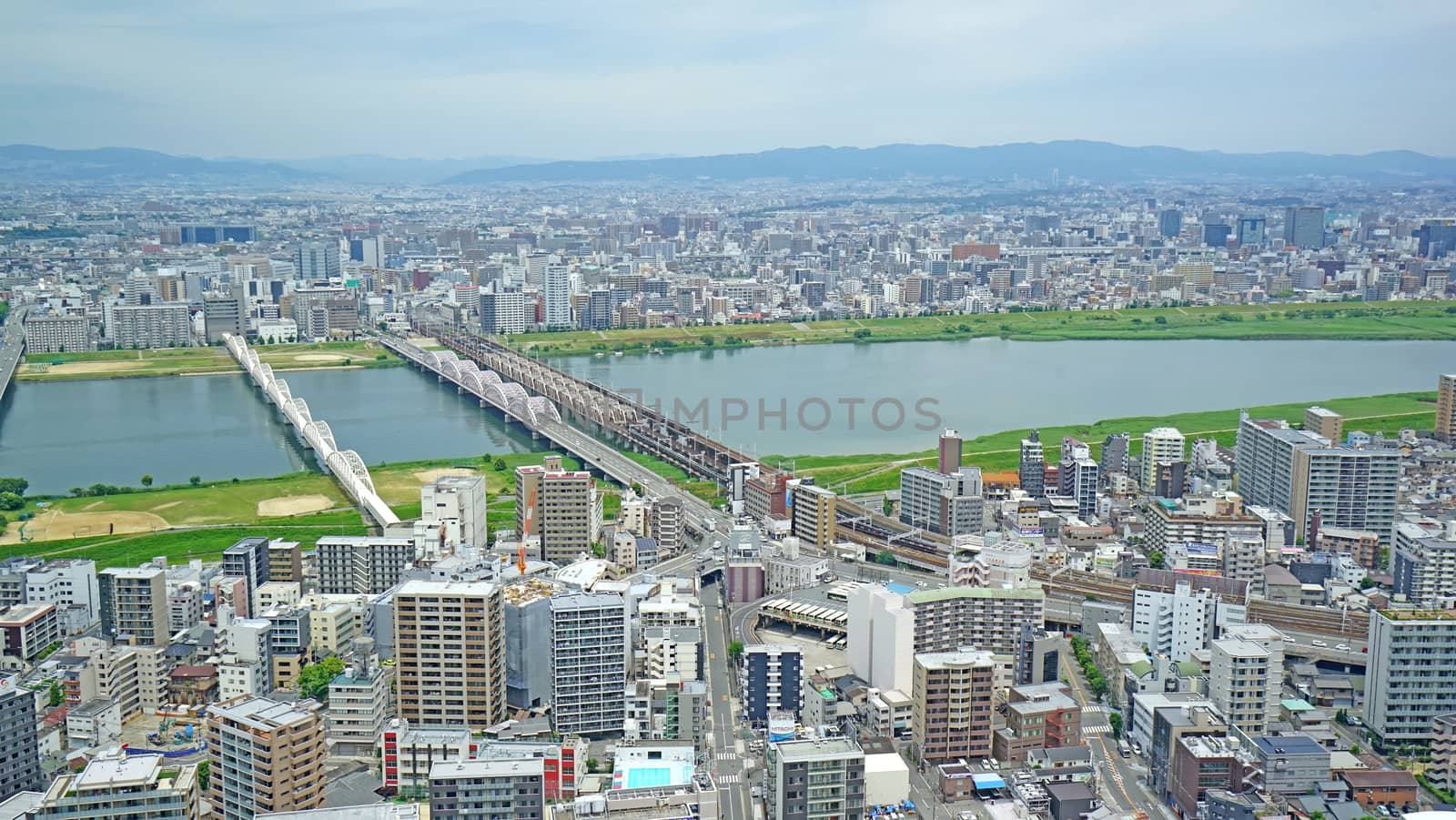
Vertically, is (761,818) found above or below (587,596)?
below

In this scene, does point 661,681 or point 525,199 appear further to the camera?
point 525,199

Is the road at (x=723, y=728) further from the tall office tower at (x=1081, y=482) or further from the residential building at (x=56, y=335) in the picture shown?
the residential building at (x=56, y=335)

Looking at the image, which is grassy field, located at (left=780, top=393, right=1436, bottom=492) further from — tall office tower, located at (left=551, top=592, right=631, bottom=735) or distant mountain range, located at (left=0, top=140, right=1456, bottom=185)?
distant mountain range, located at (left=0, top=140, right=1456, bottom=185)

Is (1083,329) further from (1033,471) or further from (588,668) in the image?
(588,668)

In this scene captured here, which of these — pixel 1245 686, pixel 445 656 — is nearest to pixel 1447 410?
pixel 1245 686

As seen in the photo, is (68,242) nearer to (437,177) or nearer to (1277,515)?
(1277,515)

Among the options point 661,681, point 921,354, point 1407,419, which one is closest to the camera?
point 661,681

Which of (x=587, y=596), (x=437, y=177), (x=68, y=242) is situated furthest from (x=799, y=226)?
(x=437, y=177)
